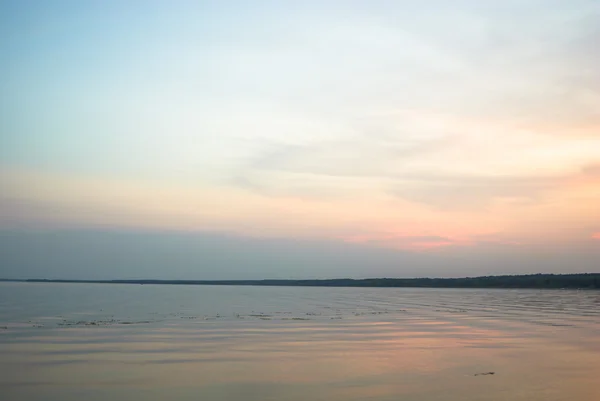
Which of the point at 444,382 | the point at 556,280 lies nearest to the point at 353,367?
the point at 444,382

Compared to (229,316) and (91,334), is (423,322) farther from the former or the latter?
(91,334)

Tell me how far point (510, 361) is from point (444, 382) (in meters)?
4.85

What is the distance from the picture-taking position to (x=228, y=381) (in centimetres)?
1642

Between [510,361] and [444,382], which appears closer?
[444,382]

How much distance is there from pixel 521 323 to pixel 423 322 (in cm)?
582

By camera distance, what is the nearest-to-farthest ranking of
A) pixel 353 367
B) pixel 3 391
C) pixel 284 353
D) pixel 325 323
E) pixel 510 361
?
pixel 3 391 → pixel 353 367 → pixel 510 361 → pixel 284 353 → pixel 325 323

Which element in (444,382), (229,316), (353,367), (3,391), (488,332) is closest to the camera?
(3,391)

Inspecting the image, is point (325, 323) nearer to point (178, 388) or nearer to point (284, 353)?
point (284, 353)

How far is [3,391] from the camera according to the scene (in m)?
14.9

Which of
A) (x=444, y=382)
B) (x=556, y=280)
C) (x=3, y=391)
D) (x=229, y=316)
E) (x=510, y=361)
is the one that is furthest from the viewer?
(x=556, y=280)

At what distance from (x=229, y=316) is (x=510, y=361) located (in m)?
22.9

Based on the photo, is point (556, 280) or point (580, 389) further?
point (556, 280)

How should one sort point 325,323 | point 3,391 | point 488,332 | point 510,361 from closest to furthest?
point 3,391 → point 510,361 → point 488,332 → point 325,323

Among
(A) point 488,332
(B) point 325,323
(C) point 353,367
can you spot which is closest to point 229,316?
(B) point 325,323
